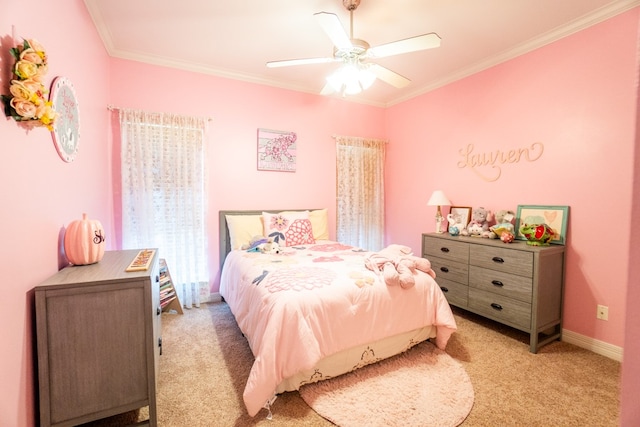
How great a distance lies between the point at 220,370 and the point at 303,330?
82 centimetres

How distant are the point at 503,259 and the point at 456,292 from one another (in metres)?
0.60

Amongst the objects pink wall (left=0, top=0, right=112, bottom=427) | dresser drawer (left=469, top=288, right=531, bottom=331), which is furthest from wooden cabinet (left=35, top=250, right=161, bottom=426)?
dresser drawer (left=469, top=288, right=531, bottom=331)

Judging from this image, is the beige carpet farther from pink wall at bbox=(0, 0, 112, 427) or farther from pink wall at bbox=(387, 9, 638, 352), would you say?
pink wall at bbox=(0, 0, 112, 427)

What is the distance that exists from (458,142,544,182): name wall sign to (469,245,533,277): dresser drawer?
833mm

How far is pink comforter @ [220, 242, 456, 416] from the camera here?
1.54 meters

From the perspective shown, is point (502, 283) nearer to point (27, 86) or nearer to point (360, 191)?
point (360, 191)

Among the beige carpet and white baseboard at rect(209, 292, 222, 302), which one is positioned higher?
white baseboard at rect(209, 292, 222, 302)

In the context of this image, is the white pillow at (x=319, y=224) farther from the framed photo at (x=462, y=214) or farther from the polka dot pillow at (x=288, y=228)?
the framed photo at (x=462, y=214)

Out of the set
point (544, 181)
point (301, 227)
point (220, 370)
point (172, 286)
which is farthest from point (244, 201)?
point (544, 181)

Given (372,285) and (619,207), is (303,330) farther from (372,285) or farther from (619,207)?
(619,207)

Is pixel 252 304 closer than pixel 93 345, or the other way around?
pixel 93 345

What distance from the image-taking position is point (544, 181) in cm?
248

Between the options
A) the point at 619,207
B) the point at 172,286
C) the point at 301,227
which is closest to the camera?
the point at 619,207

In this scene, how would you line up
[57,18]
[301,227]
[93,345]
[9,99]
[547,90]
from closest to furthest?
[9,99] < [93,345] < [57,18] < [547,90] < [301,227]
